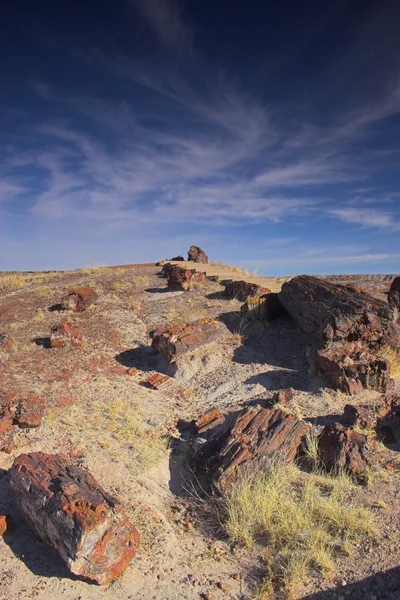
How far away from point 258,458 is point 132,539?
2.00 meters

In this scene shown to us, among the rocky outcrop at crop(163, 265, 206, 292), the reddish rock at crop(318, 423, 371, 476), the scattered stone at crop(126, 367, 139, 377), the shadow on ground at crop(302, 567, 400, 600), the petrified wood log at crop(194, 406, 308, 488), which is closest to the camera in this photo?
the shadow on ground at crop(302, 567, 400, 600)

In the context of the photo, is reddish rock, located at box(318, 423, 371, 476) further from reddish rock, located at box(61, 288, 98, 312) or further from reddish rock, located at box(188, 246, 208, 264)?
reddish rock, located at box(188, 246, 208, 264)

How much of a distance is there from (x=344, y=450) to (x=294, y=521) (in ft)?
4.86

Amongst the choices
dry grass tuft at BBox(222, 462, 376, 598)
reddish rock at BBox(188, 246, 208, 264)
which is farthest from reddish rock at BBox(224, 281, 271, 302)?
reddish rock at BBox(188, 246, 208, 264)

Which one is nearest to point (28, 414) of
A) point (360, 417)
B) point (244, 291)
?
point (360, 417)

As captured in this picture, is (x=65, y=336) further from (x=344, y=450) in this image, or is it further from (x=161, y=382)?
(x=344, y=450)

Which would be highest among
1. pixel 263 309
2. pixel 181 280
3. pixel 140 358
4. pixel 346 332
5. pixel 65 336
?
pixel 181 280

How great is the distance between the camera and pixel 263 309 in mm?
10836

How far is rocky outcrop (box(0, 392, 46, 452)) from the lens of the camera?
584 cm

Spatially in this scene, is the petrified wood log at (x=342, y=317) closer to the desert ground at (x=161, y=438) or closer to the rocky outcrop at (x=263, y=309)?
the desert ground at (x=161, y=438)

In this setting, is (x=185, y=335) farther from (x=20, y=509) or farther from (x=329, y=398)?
(x=20, y=509)

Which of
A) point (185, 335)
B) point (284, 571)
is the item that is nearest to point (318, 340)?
point (185, 335)

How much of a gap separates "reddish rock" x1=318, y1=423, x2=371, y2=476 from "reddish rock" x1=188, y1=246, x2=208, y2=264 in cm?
1874

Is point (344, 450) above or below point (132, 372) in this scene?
below
